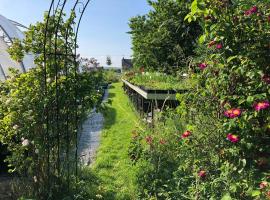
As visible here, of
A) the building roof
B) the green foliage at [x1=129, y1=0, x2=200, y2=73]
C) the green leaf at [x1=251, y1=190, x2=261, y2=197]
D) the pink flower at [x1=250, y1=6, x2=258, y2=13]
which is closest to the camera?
the green leaf at [x1=251, y1=190, x2=261, y2=197]

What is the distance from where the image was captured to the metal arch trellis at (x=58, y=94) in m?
4.18

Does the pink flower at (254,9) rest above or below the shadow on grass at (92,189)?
above

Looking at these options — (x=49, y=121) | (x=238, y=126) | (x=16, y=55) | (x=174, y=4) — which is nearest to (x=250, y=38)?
(x=238, y=126)

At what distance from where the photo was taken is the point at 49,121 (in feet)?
13.9

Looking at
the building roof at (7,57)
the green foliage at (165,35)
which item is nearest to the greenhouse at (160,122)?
the building roof at (7,57)

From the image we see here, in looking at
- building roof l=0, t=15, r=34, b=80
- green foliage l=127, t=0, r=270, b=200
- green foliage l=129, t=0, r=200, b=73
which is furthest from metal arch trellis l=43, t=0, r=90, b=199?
green foliage l=129, t=0, r=200, b=73

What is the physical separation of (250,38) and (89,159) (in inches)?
160

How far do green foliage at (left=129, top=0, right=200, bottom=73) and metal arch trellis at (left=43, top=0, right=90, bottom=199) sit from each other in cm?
548

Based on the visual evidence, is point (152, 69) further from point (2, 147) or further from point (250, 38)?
point (250, 38)

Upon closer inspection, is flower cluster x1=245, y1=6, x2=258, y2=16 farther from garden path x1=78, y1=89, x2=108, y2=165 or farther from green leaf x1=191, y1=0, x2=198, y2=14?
garden path x1=78, y1=89, x2=108, y2=165

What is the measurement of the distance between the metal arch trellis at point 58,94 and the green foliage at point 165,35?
5.48m

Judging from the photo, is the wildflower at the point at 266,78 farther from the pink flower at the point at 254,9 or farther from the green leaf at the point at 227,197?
the green leaf at the point at 227,197

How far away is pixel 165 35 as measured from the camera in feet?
35.7

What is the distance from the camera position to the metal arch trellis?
4184 millimetres
